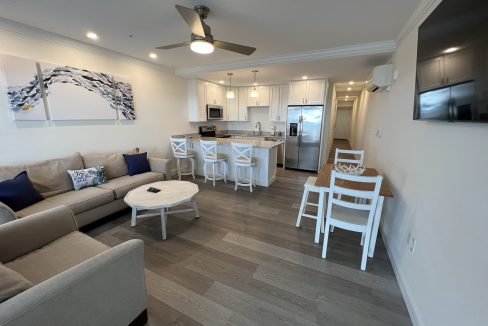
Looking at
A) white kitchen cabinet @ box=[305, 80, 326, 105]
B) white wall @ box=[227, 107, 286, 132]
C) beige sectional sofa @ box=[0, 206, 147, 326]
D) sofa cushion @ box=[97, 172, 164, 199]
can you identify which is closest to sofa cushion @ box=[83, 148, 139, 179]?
sofa cushion @ box=[97, 172, 164, 199]

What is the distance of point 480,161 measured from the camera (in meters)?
1.03

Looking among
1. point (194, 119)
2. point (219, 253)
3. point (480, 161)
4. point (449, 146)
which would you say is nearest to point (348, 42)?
point (449, 146)

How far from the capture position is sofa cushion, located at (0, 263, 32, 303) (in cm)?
85

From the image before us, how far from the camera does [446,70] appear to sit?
1.25 m

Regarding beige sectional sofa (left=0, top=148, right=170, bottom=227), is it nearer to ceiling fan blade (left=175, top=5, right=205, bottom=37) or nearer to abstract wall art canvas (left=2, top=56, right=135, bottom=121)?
abstract wall art canvas (left=2, top=56, right=135, bottom=121)

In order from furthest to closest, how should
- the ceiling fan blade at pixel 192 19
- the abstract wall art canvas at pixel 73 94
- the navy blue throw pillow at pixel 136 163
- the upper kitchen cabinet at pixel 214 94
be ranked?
the upper kitchen cabinet at pixel 214 94, the navy blue throw pillow at pixel 136 163, the abstract wall art canvas at pixel 73 94, the ceiling fan blade at pixel 192 19

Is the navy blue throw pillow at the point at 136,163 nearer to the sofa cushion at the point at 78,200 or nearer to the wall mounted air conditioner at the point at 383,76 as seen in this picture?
the sofa cushion at the point at 78,200

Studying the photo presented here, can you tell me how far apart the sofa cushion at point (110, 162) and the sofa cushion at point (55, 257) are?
1.74 m

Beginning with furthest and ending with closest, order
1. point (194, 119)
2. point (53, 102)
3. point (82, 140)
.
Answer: point (194, 119) < point (82, 140) < point (53, 102)

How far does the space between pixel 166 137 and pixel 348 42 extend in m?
4.08

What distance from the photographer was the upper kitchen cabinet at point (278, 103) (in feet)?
19.5

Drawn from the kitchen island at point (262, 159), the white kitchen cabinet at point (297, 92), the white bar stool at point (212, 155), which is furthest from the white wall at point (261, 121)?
the white bar stool at point (212, 155)

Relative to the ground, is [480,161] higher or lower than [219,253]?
higher

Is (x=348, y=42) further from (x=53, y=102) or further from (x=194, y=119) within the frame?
(x=53, y=102)
